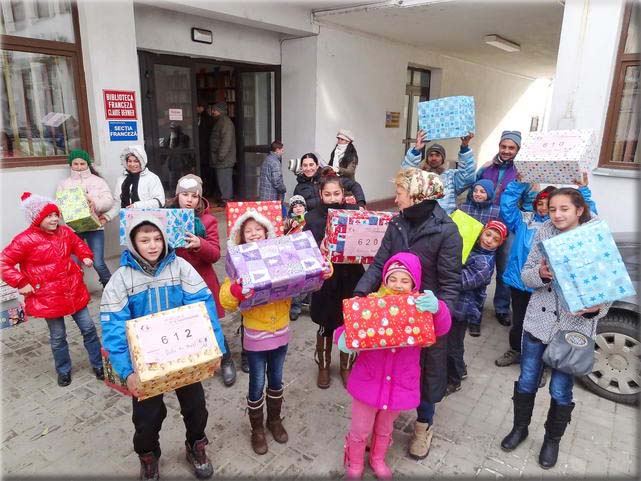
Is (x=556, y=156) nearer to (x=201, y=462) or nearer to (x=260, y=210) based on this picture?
(x=260, y=210)

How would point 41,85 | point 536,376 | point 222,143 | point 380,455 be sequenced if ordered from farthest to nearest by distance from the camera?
point 222,143
point 41,85
point 536,376
point 380,455

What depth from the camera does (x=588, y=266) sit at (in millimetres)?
2441

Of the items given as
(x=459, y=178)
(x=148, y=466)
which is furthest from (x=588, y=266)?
(x=148, y=466)

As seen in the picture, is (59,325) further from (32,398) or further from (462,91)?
(462,91)

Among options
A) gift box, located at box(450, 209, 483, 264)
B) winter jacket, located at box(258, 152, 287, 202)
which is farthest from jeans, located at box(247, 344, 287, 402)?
winter jacket, located at box(258, 152, 287, 202)

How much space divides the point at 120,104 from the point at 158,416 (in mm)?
4538

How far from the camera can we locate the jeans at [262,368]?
2908 mm

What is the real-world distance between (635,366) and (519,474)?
1438mm

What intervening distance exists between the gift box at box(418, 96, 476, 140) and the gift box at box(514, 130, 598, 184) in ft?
2.09

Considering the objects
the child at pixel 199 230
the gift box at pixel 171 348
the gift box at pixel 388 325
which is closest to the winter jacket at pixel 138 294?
the gift box at pixel 171 348

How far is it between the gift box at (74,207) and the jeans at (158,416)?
2.71m

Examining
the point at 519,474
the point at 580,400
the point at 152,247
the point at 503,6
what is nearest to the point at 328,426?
the point at 519,474

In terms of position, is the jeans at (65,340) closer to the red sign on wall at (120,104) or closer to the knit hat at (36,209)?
the knit hat at (36,209)

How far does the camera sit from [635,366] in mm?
3479
